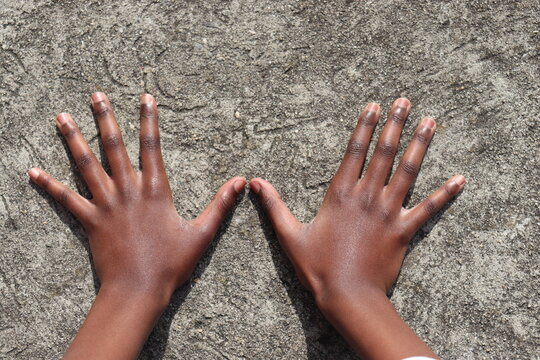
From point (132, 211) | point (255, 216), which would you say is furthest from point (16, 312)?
point (255, 216)

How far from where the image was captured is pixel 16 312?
73.2 inches

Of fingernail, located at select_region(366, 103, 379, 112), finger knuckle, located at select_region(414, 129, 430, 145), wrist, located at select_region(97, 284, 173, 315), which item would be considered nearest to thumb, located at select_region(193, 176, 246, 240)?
wrist, located at select_region(97, 284, 173, 315)

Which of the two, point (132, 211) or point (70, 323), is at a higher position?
point (132, 211)

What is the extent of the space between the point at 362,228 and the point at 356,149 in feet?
0.78

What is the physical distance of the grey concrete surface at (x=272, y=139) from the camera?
1854 mm

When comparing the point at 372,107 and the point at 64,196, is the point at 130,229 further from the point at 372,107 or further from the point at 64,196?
the point at 372,107

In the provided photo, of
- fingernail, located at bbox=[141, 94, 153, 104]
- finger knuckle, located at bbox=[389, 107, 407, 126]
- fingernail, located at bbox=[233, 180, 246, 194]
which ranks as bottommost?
fingernail, located at bbox=[233, 180, 246, 194]

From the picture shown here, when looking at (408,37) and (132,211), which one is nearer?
(132,211)

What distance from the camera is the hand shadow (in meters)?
1.85

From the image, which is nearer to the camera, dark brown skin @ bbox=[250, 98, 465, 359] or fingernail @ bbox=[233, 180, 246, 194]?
dark brown skin @ bbox=[250, 98, 465, 359]

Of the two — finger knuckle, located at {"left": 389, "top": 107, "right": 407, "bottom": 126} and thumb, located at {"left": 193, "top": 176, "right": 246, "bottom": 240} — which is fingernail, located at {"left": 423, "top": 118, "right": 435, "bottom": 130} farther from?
thumb, located at {"left": 193, "top": 176, "right": 246, "bottom": 240}

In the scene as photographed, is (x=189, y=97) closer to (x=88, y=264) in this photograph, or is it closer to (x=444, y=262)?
(x=88, y=264)

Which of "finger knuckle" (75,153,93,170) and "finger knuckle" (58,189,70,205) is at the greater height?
"finger knuckle" (75,153,93,170)

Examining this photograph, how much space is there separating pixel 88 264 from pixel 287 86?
0.83m
